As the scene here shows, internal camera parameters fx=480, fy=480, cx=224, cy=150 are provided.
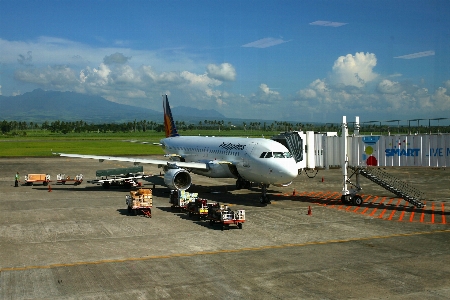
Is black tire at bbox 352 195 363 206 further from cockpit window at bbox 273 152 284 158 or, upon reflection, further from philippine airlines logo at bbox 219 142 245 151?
philippine airlines logo at bbox 219 142 245 151

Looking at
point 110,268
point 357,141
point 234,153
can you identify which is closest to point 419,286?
point 110,268

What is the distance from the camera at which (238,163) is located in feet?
118

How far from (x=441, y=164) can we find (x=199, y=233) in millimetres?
16441

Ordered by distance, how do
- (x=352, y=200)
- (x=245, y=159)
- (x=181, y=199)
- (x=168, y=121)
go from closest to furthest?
1. (x=181, y=199)
2. (x=352, y=200)
3. (x=245, y=159)
4. (x=168, y=121)

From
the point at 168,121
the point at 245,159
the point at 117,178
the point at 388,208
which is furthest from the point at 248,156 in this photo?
the point at 168,121

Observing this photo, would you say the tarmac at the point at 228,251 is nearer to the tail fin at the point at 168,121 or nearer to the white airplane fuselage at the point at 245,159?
the white airplane fuselage at the point at 245,159

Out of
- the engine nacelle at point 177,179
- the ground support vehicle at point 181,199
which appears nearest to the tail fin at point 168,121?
the engine nacelle at point 177,179

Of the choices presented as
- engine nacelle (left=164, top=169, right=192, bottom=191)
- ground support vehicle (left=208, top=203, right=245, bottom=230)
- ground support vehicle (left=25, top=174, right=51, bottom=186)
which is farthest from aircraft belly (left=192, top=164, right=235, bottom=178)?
ground support vehicle (left=25, top=174, right=51, bottom=186)

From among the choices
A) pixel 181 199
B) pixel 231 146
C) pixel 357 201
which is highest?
pixel 231 146

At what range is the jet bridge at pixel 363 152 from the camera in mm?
30688

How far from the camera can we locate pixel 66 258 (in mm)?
19297

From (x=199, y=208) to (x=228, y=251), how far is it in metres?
7.36

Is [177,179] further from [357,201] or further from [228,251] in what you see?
[228,251]

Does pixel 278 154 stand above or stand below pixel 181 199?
above
